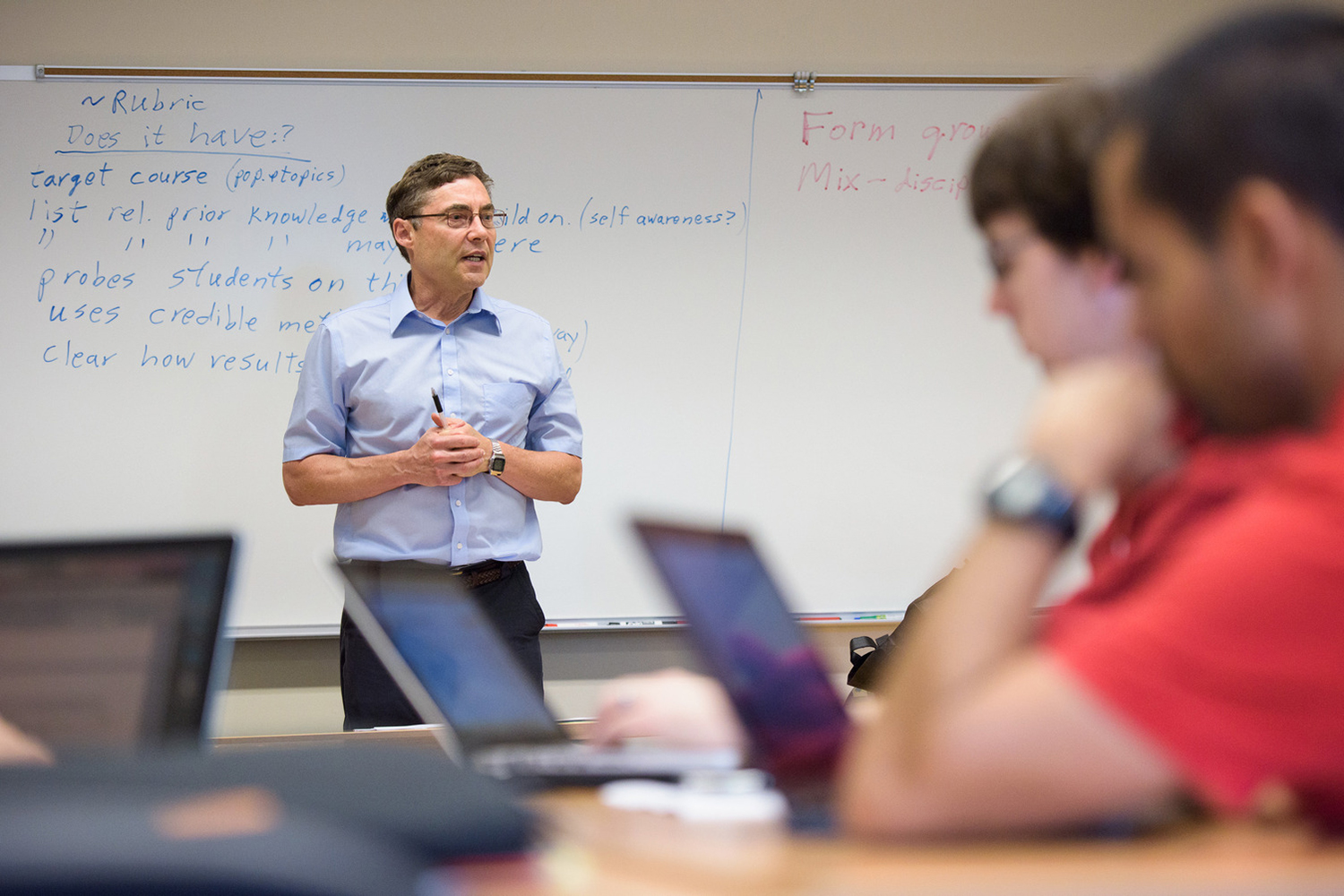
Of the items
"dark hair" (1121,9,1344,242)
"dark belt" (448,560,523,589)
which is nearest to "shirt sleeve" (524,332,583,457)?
"dark belt" (448,560,523,589)

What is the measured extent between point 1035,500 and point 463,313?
1.91 m

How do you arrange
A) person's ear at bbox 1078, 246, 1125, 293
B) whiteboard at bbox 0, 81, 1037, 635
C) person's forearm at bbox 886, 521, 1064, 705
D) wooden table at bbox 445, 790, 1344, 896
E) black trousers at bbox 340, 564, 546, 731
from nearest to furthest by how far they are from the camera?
wooden table at bbox 445, 790, 1344, 896 < person's forearm at bbox 886, 521, 1064, 705 < person's ear at bbox 1078, 246, 1125, 293 < black trousers at bbox 340, 564, 546, 731 < whiteboard at bbox 0, 81, 1037, 635

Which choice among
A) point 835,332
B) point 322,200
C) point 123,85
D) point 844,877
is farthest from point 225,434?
point 844,877

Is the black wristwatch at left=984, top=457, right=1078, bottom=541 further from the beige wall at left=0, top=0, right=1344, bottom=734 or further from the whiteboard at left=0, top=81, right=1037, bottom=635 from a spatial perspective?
the beige wall at left=0, top=0, right=1344, bottom=734

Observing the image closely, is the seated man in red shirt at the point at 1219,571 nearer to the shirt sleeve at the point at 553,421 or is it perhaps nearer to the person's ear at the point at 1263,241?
the person's ear at the point at 1263,241

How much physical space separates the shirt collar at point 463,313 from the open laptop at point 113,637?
1484 mm

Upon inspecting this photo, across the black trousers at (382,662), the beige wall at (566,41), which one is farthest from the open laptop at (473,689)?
the beige wall at (566,41)

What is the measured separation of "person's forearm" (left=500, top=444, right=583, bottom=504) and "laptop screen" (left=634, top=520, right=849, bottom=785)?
126cm

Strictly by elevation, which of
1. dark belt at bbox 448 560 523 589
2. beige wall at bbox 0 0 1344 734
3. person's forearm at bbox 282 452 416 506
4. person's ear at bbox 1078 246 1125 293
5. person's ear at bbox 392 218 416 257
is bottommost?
dark belt at bbox 448 560 523 589

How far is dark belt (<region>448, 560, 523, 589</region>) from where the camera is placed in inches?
89.6

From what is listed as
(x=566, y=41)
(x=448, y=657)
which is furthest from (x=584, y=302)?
(x=448, y=657)

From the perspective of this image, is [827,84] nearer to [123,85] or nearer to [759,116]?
[759,116]

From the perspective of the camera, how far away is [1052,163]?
34.1 inches

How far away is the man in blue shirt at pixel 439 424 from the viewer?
224cm
